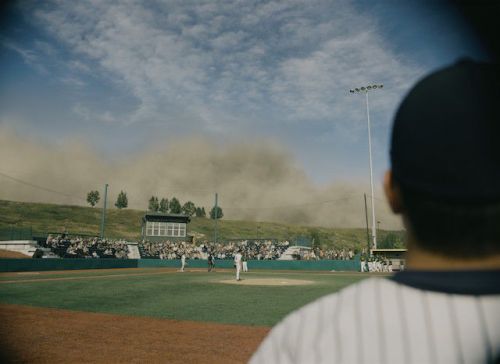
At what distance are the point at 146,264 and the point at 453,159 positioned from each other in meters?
43.4

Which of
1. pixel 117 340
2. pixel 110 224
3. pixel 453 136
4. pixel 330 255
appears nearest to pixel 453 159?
pixel 453 136

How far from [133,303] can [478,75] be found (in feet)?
44.8

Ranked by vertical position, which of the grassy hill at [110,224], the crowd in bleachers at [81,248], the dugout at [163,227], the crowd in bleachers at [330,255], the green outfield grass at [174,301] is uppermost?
the grassy hill at [110,224]

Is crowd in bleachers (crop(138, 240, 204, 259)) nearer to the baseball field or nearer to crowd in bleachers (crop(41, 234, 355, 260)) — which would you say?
crowd in bleachers (crop(41, 234, 355, 260))

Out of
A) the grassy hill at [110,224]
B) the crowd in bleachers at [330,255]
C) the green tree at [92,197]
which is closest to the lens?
the crowd in bleachers at [330,255]

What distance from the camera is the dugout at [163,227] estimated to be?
6372 cm

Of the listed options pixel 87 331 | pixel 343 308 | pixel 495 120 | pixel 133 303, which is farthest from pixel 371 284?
pixel 133 303

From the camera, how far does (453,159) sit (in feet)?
2.82

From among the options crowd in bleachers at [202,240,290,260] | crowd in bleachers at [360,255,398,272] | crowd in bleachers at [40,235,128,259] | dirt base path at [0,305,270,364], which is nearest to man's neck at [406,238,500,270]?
dirt base path at [0,305,270,364]

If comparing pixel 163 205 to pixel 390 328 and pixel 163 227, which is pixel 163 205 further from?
pixel 390 328

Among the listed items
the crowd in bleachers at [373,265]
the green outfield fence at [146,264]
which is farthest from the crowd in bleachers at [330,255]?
the crowd in bleachers at [373,265]

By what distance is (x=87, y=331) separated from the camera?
8453 millimetres

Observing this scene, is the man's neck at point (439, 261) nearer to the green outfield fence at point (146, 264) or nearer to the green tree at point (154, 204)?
the green outfield fence at point (146, 264)

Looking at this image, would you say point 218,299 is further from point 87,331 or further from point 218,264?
point 218,264
